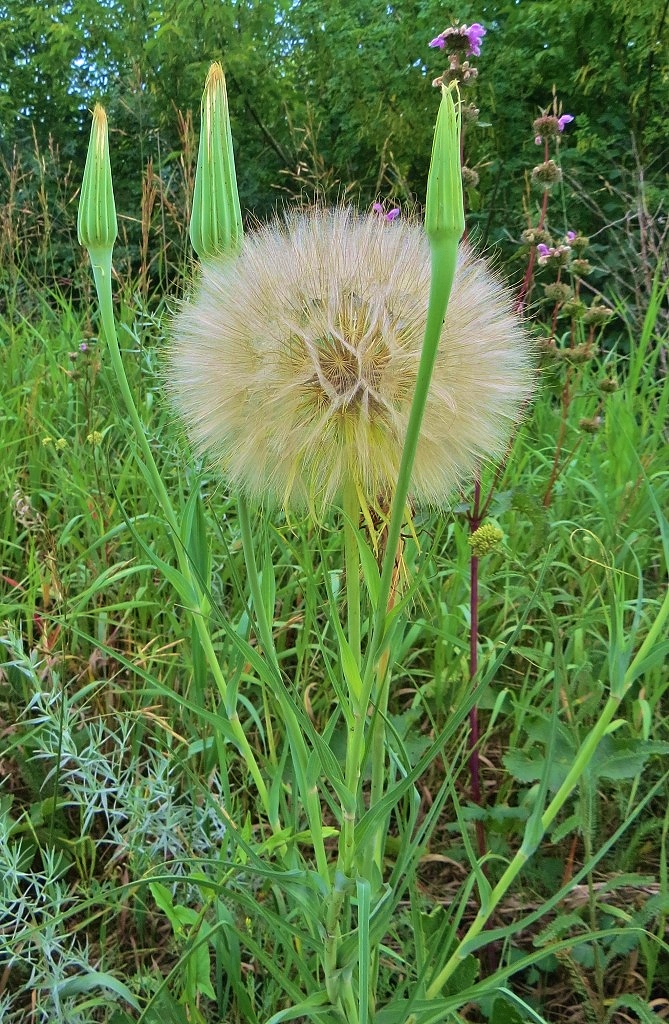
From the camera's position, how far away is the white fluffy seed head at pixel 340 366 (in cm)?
65

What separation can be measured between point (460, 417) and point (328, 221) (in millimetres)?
244

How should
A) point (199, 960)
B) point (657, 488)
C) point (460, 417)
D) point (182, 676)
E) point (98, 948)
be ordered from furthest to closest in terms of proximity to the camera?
point (657, 488)
point (182, 676)
point (98, 948)
point (199, 960)
point (460, 417)

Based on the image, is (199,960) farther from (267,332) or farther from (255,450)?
(267,332)

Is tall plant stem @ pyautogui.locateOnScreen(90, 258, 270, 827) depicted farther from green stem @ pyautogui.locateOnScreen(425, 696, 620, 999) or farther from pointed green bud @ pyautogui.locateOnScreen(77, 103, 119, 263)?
green stem @ pyautogui.locateOnScreen(425, 696, 620, 999)

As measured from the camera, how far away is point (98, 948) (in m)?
1.14

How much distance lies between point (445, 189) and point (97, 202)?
1.30ft

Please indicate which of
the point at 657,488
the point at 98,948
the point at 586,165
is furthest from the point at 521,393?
the point at 586,165

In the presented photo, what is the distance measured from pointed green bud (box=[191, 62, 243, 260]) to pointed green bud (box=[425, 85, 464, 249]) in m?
0.28

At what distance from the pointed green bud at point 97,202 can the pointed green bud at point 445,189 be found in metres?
0.36

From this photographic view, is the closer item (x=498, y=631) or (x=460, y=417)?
(x=460, y=417)

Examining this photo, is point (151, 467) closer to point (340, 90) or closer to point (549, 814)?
point (549, 814)

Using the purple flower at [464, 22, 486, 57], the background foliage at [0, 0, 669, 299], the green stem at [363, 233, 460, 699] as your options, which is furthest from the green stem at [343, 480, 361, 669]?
the background foliage at [0, 0, 669, 299]

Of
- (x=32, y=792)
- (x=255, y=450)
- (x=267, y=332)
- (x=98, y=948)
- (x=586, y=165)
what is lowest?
(x=98, y=948)

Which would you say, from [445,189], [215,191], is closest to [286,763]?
[215,191]
